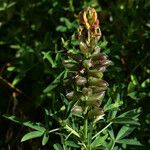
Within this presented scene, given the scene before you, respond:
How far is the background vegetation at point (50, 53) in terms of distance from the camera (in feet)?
12.8

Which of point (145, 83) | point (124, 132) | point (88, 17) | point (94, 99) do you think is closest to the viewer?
point (88, 17)

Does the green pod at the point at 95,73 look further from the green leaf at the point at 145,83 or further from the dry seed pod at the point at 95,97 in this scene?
the green leaf at the point at 145,83

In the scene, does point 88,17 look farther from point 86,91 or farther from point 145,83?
point 145,83

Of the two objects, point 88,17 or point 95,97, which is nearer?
point 88,17

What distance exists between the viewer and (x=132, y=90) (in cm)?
374

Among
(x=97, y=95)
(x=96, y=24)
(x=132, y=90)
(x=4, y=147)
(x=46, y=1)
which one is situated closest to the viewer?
(x=96, y=24)

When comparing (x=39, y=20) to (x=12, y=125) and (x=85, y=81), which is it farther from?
(x=85, y=81)

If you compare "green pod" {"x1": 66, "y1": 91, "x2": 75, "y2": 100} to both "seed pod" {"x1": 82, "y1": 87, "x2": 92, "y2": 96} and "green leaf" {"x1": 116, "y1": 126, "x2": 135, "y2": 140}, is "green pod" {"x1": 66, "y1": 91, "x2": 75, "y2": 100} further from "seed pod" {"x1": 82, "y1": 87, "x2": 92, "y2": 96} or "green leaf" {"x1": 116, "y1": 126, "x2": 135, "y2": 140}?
"green leaf" {"x1": 116, "y1": 126, "x2": 135, "y2": 140}

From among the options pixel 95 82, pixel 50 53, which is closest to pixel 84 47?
pixel 95 82

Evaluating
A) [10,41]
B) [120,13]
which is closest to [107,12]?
[120,13]

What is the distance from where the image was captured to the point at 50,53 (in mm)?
3881

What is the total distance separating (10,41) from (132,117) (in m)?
1.97

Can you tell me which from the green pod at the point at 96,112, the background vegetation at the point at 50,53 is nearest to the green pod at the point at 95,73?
the green pod at the point at 96,112

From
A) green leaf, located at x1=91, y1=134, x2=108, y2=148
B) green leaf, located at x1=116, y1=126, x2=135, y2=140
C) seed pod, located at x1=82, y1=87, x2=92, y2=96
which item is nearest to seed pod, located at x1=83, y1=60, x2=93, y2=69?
seed pod, located at x1=82, y1=87, x2=92, y2=96
